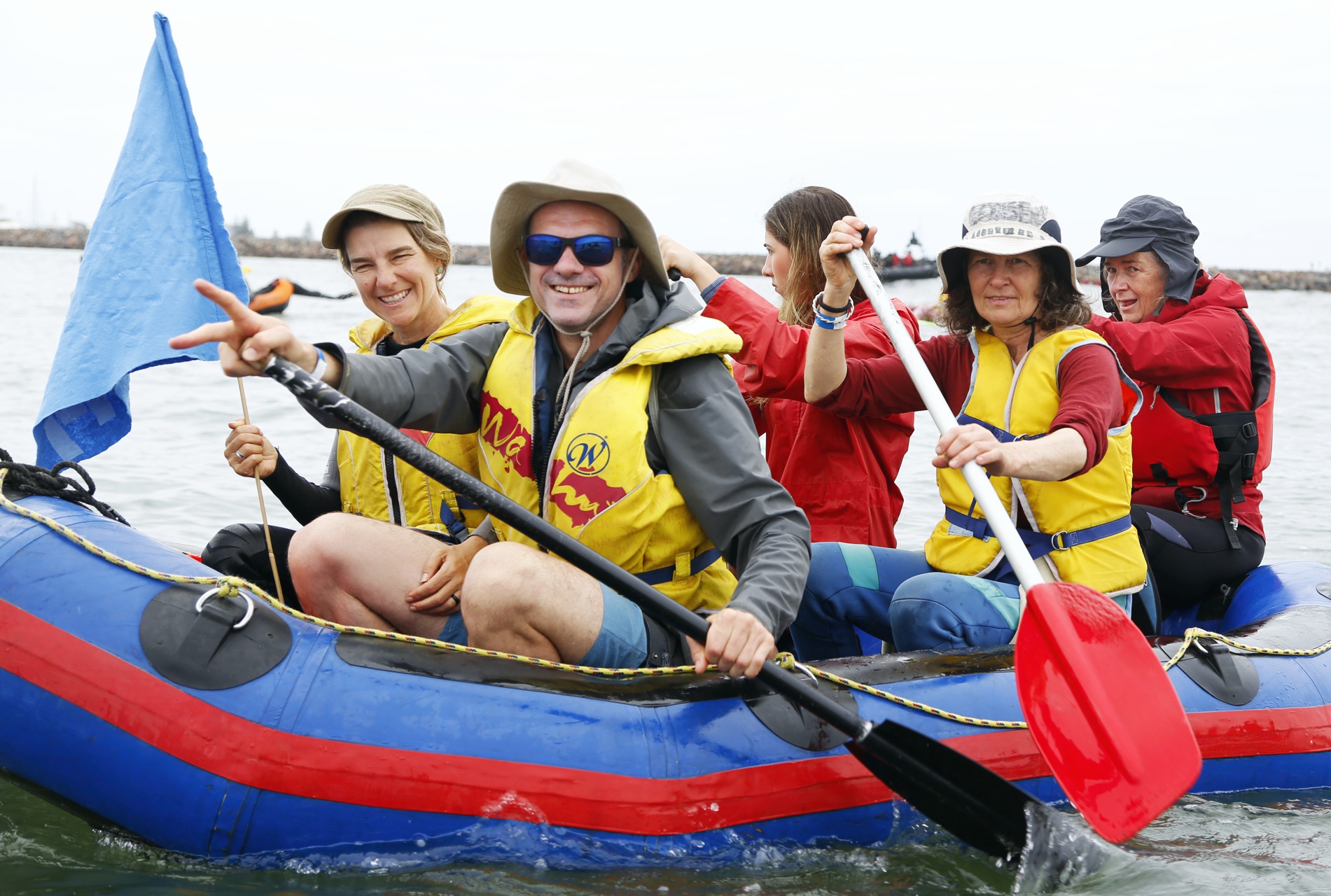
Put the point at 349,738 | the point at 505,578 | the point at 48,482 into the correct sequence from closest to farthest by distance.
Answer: the point at 349,738
the point at 505,578
the point at 48,482

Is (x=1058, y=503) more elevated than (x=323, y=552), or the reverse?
(x=1058, y=503)

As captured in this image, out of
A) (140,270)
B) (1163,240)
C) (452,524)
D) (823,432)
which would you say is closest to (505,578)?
(452,524)

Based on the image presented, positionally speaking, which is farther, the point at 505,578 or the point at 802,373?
the point at 802,373

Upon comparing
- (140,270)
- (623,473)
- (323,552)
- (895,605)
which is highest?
(140,270)

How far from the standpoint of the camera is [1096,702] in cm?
256

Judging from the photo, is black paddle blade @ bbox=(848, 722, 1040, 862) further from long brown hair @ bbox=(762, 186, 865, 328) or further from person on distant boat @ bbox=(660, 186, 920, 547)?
long brown hair @ bbox=(762, 186, 865, 328)

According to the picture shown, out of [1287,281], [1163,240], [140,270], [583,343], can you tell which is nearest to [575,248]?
[583,343]

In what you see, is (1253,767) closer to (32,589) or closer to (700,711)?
(700,711)

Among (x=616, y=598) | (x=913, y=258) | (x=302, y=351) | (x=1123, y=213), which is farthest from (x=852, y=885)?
(x=913, y=258)

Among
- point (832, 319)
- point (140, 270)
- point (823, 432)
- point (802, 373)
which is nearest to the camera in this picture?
point (140, 270)

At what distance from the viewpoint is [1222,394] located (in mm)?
3641

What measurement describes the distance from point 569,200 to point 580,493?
655 mm

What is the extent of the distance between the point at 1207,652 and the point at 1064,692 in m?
0.68

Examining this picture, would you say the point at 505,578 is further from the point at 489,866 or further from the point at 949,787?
the point at 949,787
